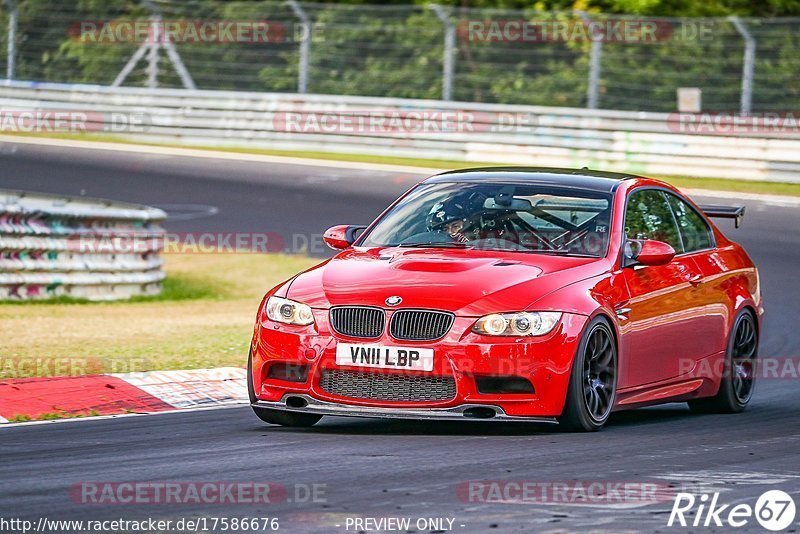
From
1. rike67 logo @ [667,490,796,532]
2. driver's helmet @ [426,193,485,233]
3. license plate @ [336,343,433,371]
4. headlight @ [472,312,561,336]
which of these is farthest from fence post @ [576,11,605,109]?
rike67 logo @ [667,490,796,532]

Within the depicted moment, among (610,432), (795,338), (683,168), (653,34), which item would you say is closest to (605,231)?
(610,432)

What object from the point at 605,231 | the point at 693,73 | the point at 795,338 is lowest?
the point at 795,338

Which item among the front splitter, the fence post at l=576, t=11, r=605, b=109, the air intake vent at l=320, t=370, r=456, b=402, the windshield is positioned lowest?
the front splitter

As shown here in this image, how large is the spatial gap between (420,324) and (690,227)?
288cm

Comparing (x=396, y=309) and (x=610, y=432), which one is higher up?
(x=396, y=309)

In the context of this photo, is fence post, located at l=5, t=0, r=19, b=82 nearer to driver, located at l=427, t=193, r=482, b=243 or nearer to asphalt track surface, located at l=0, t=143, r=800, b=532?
asphalt track surface, located at l=0, t=143, r=800, b=532

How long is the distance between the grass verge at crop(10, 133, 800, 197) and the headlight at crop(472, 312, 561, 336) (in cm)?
1626

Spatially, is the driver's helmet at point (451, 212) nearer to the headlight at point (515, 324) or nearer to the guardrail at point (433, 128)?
the headlight at point (515, 324)

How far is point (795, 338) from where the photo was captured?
13.9 m

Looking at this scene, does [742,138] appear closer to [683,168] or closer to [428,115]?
[683,168]

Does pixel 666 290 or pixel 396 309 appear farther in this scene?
pixel 666 290

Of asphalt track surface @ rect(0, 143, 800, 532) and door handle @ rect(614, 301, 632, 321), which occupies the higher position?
door handle @ rect(614, 301, 632, 321)

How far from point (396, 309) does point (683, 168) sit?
17472 mm

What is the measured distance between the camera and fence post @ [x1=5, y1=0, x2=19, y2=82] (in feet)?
99.6
